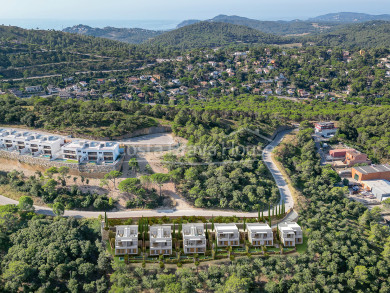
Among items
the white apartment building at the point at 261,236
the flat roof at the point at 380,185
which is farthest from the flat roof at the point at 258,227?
the flat roof at the point at 380,185

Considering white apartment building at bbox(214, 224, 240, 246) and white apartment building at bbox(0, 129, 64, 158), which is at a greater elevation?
white apartment building at bbox(0, 129, 64, 158)

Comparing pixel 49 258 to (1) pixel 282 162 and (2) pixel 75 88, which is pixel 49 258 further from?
(2) pixel 75 88

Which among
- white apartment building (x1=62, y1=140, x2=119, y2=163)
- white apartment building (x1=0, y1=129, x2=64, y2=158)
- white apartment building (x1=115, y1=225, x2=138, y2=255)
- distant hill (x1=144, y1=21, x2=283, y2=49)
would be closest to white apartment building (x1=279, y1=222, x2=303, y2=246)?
white apartment building (x1=115, y1=225, x2=138, y2=255)

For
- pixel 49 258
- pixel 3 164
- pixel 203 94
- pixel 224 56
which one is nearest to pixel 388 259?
pixel 49 258

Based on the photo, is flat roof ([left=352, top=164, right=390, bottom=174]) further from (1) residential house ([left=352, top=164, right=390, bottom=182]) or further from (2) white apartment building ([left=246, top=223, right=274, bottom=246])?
(2) white apartment building ([left=246, top=223, right=274, bottom=246])

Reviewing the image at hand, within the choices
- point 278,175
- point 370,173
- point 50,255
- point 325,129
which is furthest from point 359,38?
point 50,255

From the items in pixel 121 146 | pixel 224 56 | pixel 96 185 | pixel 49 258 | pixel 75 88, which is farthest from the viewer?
pixel 224 56
